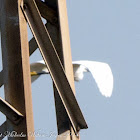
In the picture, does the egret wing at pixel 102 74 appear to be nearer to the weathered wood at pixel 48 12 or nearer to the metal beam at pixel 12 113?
the weathered wood at pixel 48 12

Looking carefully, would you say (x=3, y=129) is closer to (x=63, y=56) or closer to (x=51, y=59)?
(x=51, y=59)

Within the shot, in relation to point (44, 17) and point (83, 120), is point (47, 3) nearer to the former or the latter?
point (44, 17)

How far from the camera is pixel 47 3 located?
5.89m

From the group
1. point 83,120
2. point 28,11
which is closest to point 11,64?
point 28,11

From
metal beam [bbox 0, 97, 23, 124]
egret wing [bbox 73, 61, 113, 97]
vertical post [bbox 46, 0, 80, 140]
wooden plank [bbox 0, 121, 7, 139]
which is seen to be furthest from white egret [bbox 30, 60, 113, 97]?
metal beam [bbox 0, 97, 23, 124]

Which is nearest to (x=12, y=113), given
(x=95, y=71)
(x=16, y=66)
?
(x=16, y=66)

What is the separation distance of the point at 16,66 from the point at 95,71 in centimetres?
96

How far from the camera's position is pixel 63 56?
5.71 meters

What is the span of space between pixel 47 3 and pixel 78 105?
1.06 meters

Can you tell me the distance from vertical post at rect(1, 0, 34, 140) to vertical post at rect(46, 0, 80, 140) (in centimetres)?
60

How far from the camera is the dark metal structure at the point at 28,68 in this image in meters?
4.99

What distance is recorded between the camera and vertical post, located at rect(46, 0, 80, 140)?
560 cm

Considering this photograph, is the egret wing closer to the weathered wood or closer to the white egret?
the white egret

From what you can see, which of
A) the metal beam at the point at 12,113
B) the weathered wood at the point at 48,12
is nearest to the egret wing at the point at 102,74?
the weathered wood at the point at 48,12
